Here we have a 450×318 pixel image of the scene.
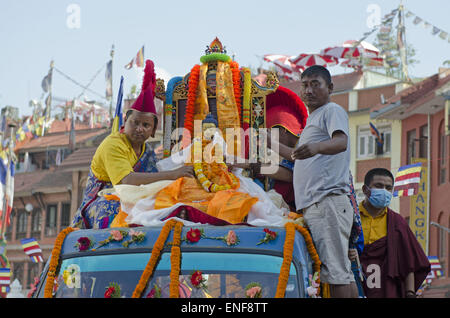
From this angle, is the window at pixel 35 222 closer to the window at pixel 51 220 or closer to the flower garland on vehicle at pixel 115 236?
the window at pixel 51 220

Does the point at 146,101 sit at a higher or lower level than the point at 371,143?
lower

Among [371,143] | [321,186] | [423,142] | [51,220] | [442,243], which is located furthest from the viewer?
[51,220]

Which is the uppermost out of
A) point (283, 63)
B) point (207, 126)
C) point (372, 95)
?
point (283, 63)

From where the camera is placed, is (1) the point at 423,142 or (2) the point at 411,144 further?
(2) the point at 411,144

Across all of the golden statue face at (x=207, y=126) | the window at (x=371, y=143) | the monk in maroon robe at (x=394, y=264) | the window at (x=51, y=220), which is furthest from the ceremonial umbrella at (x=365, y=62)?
the golden statue face at (x=207, y=126)

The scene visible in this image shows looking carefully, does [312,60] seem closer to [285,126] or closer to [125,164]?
[285,126]

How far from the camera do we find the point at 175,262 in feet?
17.6

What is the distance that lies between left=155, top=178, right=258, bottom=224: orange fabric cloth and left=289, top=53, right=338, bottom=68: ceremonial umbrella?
34.1 meters

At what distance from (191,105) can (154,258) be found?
288 centimetres

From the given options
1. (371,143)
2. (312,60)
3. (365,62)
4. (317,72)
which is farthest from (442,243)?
(317,72)

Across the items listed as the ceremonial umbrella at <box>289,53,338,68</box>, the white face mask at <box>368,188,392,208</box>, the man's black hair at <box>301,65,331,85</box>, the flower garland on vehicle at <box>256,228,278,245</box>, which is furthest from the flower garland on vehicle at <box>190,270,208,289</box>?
the ceremonial umbrella at <box>289,53,338,68</box>

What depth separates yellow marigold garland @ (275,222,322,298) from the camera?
17.2ft

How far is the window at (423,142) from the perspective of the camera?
34688 mm

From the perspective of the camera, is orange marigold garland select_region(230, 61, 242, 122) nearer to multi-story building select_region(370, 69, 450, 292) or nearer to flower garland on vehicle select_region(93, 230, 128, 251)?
flower garland on vehicle select_region(93, 230, 128, 251)
